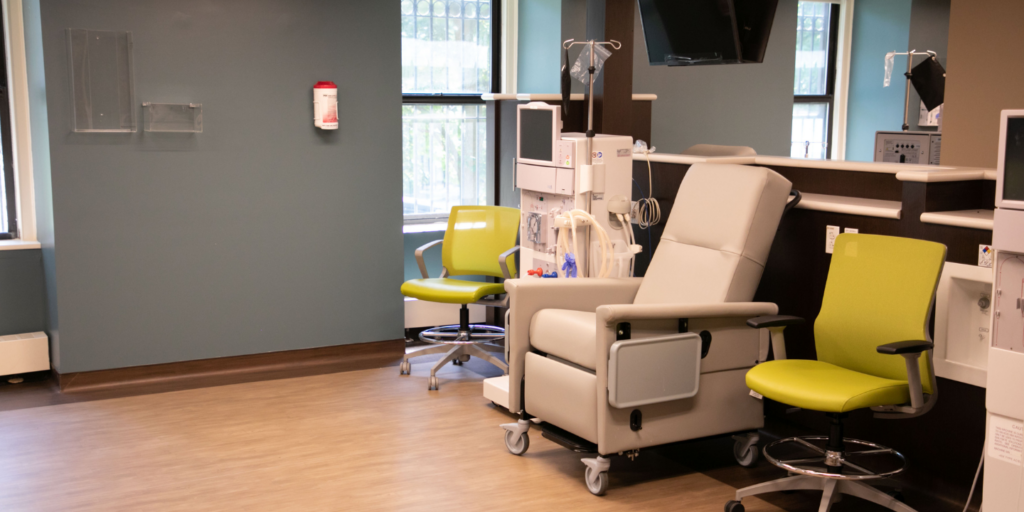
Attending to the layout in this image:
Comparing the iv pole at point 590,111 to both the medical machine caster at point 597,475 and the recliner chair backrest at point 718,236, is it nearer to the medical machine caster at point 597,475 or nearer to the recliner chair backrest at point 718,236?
the recliner chair backrest at point 718,236

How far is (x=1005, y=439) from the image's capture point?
8.06 feet

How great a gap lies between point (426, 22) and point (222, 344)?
256 cm

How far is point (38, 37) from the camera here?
438 cm

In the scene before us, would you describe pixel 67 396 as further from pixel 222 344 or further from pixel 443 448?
pixel 443 448

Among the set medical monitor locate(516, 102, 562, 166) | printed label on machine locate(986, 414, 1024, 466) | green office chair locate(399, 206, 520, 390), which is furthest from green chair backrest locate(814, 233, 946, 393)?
green office chair locate(399, 206, 520, 390)

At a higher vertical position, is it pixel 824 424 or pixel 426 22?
pixel 426 22

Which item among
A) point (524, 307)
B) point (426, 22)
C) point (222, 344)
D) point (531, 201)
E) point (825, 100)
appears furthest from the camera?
point (825, 100)

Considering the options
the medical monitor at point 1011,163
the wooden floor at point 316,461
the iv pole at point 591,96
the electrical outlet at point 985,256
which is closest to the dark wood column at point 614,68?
the iv pole at point 591,96

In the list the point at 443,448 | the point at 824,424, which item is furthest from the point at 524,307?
the point at 824,424

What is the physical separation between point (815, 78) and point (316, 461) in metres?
6.01

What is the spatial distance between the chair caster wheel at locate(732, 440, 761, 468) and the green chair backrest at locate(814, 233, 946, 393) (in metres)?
0.54

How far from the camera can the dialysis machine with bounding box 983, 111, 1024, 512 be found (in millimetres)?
2371

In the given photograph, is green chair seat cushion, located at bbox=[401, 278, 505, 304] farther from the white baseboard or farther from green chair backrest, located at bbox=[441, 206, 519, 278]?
the white baseboard

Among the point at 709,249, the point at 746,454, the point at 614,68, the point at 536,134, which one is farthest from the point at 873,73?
the point at 746,454
